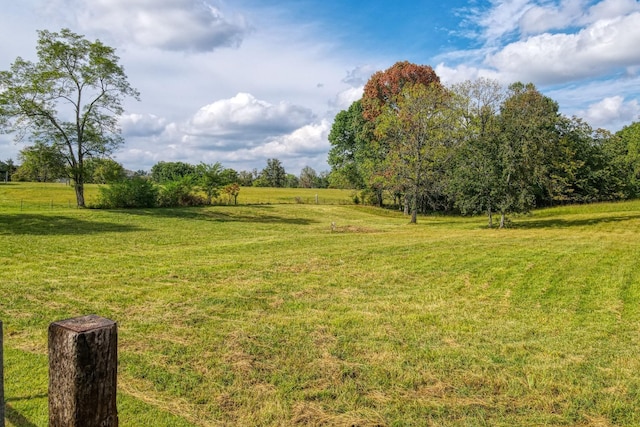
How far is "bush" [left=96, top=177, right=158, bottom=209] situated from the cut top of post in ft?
93.4

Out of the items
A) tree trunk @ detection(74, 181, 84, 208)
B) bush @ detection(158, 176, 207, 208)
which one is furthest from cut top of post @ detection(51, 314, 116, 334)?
bush @ detection(158, 176, 207, 208)

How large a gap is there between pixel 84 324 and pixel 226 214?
27358 millimetres

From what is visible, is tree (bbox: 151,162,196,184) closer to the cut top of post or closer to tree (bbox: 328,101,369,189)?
tree (bbox: 328,101,369,189)

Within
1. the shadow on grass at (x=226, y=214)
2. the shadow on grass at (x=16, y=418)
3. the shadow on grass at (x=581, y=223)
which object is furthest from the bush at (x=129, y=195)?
the shadow on grass at (x=16, y=418)

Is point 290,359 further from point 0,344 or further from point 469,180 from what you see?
point 469,180

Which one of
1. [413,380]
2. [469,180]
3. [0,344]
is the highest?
[469,180]

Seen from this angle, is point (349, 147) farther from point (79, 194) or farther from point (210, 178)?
point (79, 194)

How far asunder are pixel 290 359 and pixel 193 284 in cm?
447

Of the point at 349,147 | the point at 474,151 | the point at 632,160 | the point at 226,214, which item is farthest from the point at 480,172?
the point at 632,160

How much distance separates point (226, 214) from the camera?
29.0 m

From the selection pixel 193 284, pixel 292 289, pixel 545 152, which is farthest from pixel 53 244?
pixel 545 152

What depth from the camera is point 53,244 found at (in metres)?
13.7

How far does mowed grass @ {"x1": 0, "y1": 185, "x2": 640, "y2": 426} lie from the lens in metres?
4.18

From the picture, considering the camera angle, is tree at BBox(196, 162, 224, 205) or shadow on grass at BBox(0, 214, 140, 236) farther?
tree at BBox(196, 162, 224, 205)
